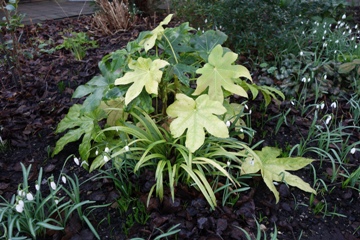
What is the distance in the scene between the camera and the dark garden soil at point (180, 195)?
1.61m

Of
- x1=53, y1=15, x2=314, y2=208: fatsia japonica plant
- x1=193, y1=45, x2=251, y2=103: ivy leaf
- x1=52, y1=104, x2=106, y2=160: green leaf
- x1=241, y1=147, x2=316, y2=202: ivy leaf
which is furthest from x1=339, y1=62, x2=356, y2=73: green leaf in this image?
x1=52, y1=104, x2=106, y2=160: green leaf

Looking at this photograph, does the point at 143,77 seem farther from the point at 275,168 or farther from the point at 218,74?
the point at 275,168

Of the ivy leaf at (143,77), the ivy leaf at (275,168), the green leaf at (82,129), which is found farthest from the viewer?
the green leaf at (82,129)

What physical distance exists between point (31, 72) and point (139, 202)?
221cm

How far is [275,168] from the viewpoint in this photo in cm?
188

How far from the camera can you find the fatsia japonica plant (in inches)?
64.0

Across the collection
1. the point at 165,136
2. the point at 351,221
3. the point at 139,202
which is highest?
the point at 165,136

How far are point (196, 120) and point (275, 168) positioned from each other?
2.00 feet

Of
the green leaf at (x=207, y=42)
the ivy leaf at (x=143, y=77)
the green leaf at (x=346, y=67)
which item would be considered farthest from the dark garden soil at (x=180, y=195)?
the green leaf at (x=207, y=42)

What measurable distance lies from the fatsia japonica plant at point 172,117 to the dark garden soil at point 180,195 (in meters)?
0.09

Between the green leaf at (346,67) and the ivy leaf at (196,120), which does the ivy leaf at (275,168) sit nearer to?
the ivy leaf at (196,120)

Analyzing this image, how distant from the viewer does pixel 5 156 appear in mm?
2178

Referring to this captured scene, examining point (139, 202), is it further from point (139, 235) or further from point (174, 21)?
point (174, 21)

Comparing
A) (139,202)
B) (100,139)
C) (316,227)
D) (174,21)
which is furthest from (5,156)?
(174,21)
